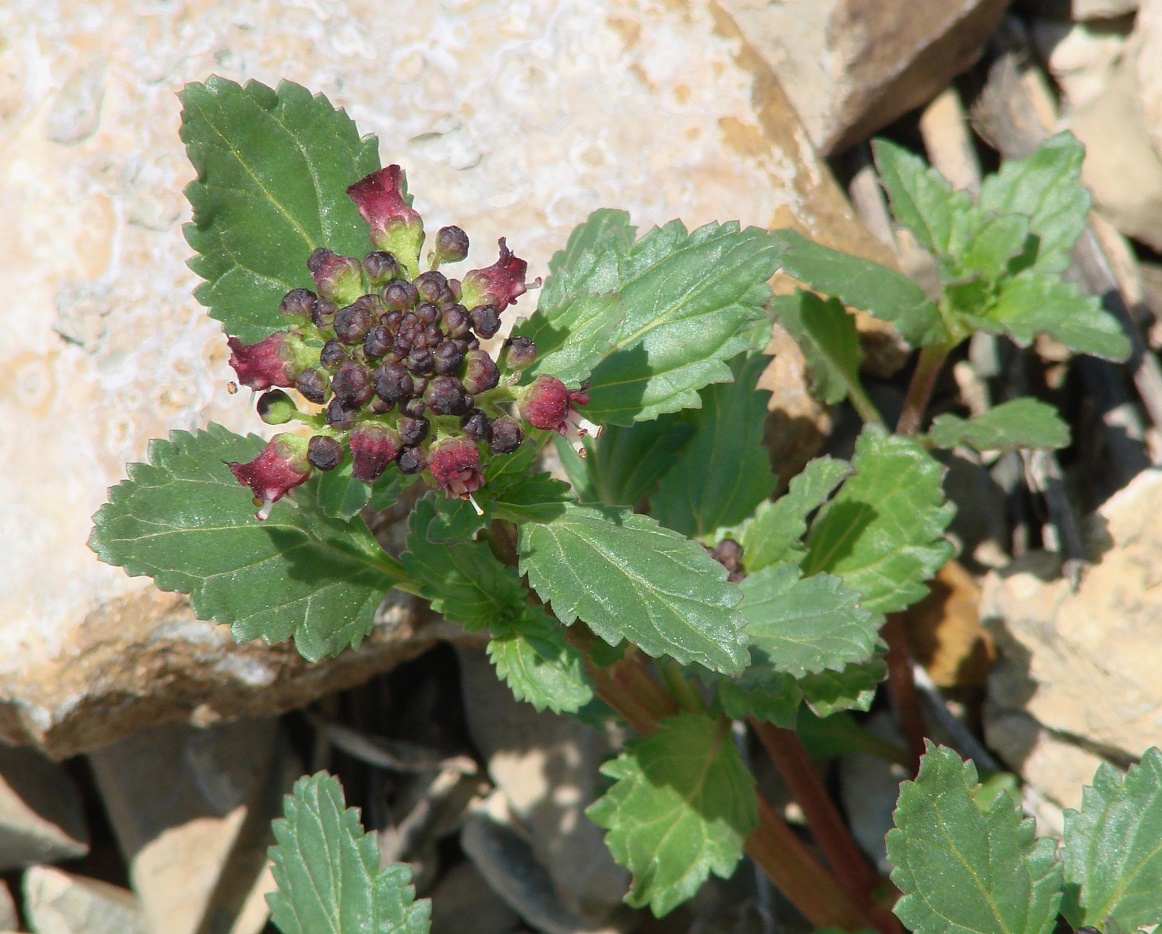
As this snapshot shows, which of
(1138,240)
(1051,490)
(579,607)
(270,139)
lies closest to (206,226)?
(270,139)

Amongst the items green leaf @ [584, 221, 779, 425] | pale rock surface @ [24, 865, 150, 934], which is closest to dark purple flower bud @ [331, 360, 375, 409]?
green leaf @ [584, 221, 779, 425]

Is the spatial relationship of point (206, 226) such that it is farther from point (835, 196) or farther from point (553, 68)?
point (835, 196)

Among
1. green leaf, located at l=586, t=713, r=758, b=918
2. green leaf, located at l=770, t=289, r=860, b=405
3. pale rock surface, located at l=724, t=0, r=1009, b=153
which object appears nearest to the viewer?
green leaf, located at l=586, t=713, r=758, b=918

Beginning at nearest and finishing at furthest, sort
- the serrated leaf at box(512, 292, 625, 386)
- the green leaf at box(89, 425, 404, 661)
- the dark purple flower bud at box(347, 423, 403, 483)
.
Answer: the dark purple flower bud at box(347, 423, 403, 483) < the serrated leaf at box(512, 292, 625, 386) < the green leaf at box(89, 425, 404, 661)

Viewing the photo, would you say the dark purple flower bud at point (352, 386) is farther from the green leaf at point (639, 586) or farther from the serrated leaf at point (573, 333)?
the green leaf at point (639, 586)

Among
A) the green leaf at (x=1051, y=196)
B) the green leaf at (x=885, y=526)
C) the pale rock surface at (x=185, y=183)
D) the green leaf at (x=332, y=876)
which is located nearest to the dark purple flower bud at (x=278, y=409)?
the green leaf at (x=332, y=876)

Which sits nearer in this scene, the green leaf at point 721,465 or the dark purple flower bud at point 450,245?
the dark purple flower bud at point 450,245

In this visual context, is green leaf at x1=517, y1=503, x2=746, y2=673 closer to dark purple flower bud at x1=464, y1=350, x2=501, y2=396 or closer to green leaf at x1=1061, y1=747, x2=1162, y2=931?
dark purple flower bud at x1=464, y1=350, x2=501, y2=396

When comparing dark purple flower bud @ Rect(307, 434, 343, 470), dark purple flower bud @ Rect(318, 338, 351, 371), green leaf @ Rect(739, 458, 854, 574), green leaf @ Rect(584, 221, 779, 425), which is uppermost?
dark purple flower bud @ Rect(318, 338, 351, 371)
